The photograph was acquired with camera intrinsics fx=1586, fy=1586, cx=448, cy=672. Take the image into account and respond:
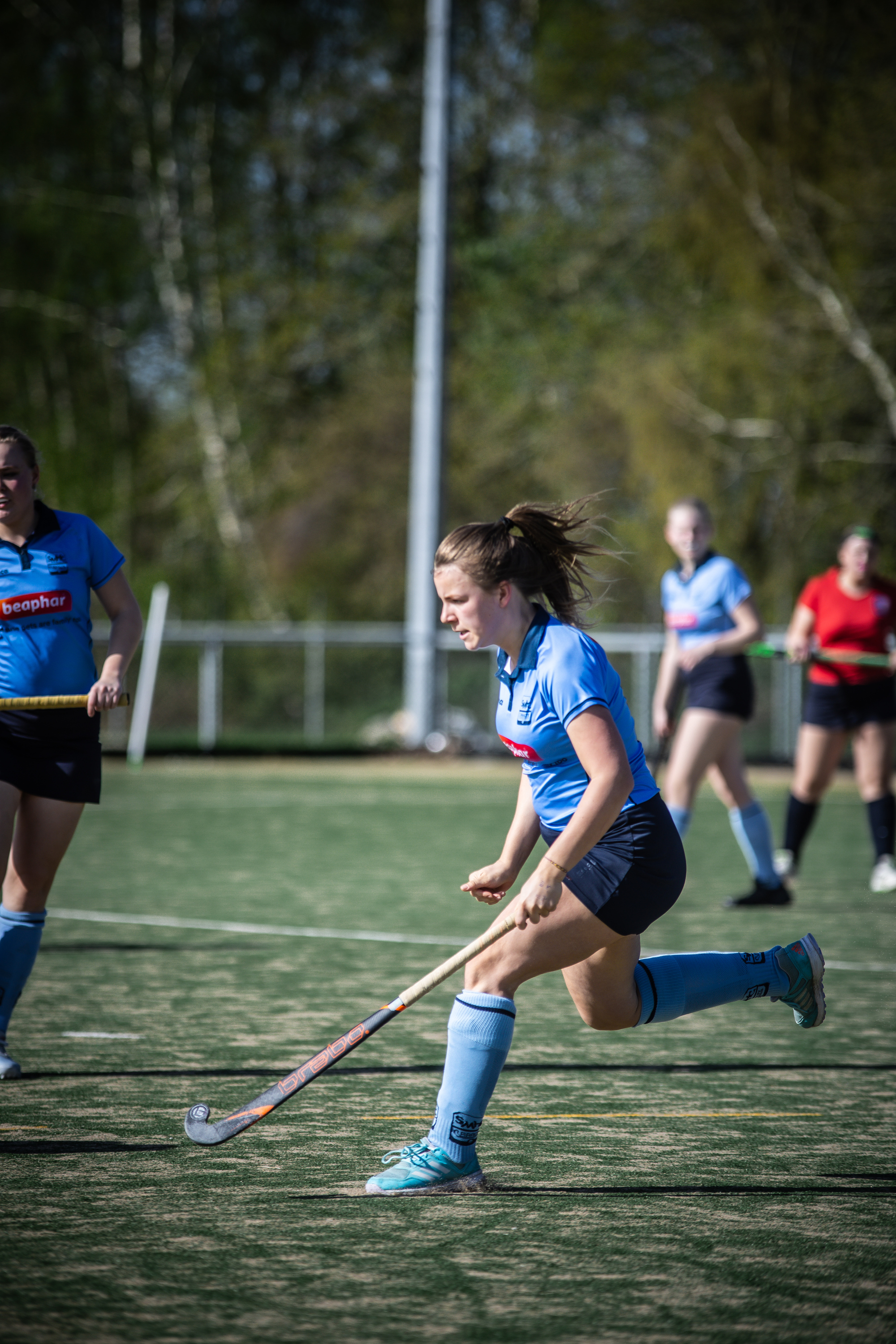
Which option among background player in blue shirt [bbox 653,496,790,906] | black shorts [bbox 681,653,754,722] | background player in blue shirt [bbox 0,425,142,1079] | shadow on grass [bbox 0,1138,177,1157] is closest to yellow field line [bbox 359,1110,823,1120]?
shadow on grass [bbox 0,1138,177,1157]

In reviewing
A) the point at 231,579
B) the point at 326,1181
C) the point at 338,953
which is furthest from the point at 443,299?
the point at 326,1181

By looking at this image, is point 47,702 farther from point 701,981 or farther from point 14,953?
point 701,981

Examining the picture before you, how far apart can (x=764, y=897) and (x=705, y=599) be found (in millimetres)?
1617

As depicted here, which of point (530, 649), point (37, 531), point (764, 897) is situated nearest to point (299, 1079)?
point (530, 649)

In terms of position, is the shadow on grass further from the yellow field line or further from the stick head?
Answer: the yellow field line

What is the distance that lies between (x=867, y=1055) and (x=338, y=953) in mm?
2610

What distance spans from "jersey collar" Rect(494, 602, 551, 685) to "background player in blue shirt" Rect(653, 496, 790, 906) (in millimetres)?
4202

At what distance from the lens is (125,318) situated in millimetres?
30422

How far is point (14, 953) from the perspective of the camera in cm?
482

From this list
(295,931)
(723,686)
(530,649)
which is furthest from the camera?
(723,686)

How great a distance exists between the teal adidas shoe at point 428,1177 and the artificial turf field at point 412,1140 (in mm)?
37

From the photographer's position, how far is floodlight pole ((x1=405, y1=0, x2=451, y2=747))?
20.7 meters

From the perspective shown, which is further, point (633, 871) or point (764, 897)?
point (764, 897)

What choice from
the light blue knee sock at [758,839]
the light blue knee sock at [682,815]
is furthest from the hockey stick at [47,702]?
the light blue knee sock at [758,839]
